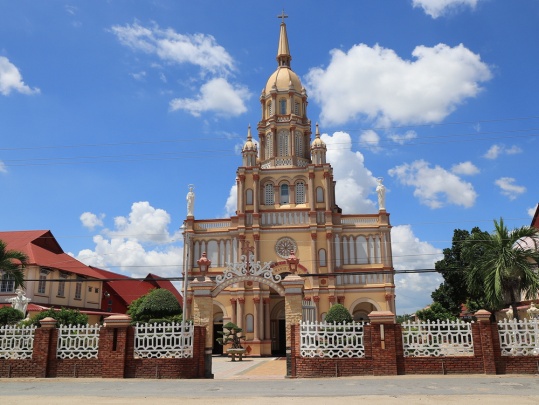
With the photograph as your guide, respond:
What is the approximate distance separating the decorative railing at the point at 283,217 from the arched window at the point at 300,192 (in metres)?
1.43

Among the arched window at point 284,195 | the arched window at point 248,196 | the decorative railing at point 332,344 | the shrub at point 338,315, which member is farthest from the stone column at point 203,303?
the arched window at point 284,195

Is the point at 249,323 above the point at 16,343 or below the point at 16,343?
above

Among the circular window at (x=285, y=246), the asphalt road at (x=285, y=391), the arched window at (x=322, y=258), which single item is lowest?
the asphalt road at (x=285, y=391)

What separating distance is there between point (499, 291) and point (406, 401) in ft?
35.4

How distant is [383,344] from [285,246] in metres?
24.2

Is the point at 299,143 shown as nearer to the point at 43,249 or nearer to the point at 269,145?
the point at 269,145

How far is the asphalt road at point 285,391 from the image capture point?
1141 cm

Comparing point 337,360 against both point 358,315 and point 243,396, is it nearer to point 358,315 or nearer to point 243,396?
point 243,396

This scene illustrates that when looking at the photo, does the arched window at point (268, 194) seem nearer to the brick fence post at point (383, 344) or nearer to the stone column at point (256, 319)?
the stone column at point (256, 319)

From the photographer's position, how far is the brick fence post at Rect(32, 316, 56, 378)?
16.7 meters

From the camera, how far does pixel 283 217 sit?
41.3 metres

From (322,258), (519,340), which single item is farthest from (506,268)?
(322,258)

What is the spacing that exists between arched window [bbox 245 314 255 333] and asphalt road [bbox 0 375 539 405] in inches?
888

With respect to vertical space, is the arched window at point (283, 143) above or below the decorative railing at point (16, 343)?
above
